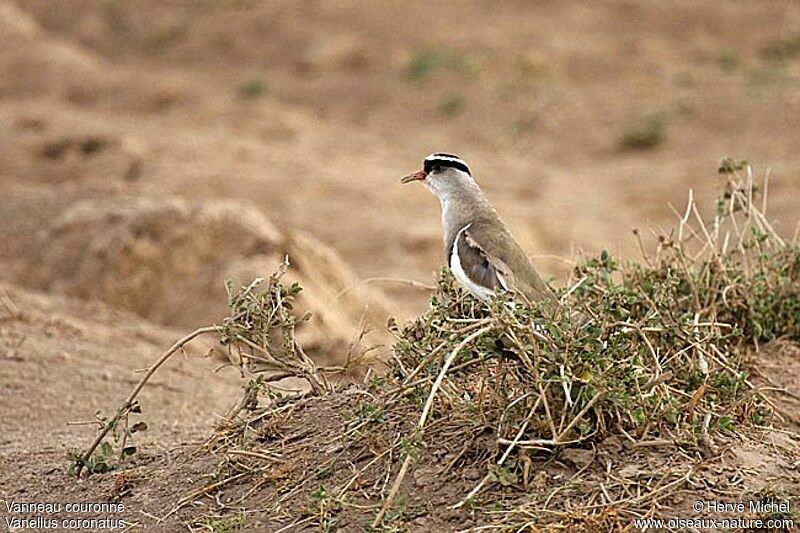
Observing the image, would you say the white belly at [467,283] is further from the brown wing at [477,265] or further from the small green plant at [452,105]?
the small green plant at [452,105]

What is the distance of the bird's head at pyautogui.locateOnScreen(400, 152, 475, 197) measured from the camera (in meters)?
4.84

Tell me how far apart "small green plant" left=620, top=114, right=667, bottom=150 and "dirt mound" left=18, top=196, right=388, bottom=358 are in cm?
854

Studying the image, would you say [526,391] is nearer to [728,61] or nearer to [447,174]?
[447,174]

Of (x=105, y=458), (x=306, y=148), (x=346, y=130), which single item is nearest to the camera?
(x=105, y=458)

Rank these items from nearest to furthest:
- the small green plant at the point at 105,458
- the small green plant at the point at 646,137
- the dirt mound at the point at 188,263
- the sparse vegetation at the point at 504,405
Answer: the sparse vegetation at the point at 504,405 → the small green plant at the point at 105,458 → the dirt mound at the point at 188,263 → the small green plant at the point at 646,137

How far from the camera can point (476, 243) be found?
445 centimetres

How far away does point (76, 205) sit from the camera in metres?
8.62

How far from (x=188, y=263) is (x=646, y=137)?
9.28 m

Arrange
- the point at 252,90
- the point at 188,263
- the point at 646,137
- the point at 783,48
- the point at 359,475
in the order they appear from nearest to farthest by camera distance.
Answer: the point at 359,475 < the point at 188,263 < the point at 646,137 < the point at 252,90 < the point at 783,48

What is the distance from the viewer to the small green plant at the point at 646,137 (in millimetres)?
15836

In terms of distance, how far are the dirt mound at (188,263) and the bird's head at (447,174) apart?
2.46 m


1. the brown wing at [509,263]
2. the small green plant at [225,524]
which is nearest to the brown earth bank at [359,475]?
the small green plant at [225,524]

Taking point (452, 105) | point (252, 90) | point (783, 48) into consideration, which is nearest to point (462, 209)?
point (452, 105)

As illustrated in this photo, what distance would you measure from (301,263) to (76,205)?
1.92 m
